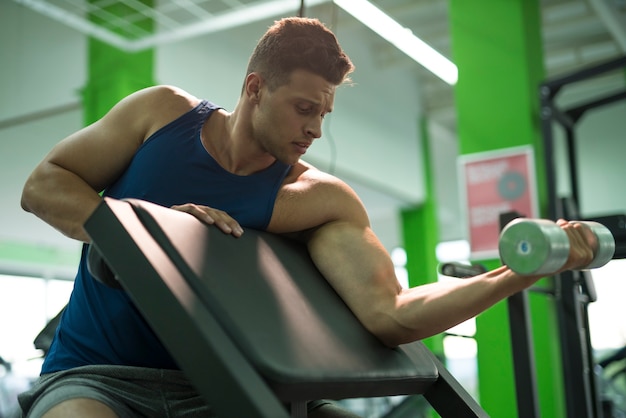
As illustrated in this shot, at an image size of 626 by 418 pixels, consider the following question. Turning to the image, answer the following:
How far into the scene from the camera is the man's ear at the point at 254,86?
144cm

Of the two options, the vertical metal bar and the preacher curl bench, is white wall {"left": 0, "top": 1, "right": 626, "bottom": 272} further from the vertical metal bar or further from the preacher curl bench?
the preacher curl bench

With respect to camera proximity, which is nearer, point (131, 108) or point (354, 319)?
point (354, 319)

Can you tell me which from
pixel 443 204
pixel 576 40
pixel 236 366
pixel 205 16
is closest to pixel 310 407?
pixel 236 366

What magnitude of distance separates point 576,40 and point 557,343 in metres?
4.20

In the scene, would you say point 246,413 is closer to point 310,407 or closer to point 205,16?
point 310,407

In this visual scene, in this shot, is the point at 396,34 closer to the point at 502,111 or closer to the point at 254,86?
the point at 502,111

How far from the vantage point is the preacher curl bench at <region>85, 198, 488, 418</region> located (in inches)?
36.2

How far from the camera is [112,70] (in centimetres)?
535

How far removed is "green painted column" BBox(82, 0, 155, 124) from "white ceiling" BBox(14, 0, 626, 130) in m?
0.03

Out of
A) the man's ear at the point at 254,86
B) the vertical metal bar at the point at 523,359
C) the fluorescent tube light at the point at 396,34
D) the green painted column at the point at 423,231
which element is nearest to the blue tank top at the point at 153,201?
the man's ear at the point at 254,86

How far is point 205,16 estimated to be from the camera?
5.56 metres

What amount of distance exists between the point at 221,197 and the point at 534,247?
60cm

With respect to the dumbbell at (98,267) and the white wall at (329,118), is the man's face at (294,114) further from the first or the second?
the white wall at (329,118)

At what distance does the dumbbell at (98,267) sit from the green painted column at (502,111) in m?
3.70
